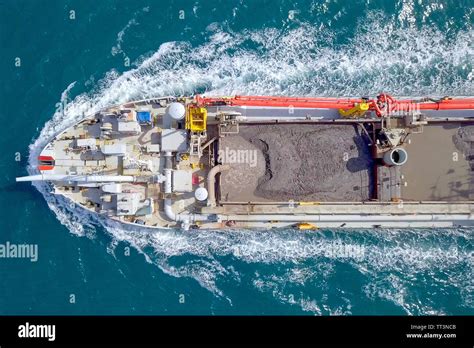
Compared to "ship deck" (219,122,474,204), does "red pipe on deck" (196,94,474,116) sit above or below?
above

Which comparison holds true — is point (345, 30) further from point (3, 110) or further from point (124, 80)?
point (3, 110)

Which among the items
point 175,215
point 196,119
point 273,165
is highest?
point 196,119

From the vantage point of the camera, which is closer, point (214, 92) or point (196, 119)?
point (196, 119)

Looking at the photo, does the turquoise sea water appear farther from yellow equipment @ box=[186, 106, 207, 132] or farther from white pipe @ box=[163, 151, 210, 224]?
yellow equipment @ box=[186, 106, 207, 132]

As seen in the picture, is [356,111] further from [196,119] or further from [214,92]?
[196,119]

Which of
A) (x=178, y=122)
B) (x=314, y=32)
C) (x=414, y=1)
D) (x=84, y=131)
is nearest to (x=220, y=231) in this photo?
(x=178, y=122)

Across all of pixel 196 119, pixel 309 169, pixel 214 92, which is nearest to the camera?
pixel 196 119

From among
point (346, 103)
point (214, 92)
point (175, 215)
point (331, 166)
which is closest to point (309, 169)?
point (331, 166)

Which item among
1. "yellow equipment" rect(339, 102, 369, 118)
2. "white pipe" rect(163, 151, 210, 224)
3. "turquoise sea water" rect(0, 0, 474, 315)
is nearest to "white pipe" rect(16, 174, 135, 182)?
"white pipe" rect(163, 151, 210, 224)
